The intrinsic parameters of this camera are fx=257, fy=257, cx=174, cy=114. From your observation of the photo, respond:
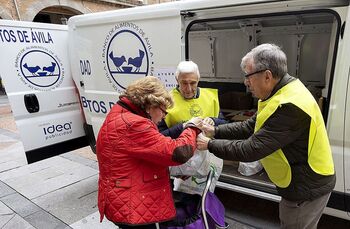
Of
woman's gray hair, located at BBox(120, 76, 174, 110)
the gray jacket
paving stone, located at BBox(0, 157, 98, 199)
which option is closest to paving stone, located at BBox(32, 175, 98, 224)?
paving stone, located at BBox(0, 157, 98, 199)

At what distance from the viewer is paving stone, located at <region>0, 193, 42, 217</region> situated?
2.94 metres

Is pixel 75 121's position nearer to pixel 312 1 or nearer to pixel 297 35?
pixel 312 1

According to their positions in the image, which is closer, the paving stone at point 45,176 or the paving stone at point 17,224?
the paving stone at point 17,224

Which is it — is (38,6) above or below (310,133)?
above

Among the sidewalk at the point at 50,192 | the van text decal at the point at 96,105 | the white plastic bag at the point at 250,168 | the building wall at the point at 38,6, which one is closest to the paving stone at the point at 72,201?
the sidewalk at the point at 50,192

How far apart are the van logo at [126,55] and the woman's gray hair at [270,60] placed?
53.2 inches

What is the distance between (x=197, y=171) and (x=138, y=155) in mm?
606

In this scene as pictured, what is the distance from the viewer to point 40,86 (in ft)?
9.77

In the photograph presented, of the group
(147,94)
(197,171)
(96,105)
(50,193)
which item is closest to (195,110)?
(197,171)

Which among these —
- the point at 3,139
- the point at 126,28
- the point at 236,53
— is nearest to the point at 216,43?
the point at 236,53

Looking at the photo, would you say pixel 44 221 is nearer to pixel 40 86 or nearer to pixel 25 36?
pixel 40 86

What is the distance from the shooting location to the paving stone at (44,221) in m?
2.65

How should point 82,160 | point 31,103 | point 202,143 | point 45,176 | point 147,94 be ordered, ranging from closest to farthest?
point 147,94 < point 202,143 < point 31,103 < point 45,176 < point 82,160

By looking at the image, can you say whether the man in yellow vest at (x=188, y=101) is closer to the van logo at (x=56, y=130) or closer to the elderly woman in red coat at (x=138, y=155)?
the elderly woman in red coat at (x=138, y=155)
